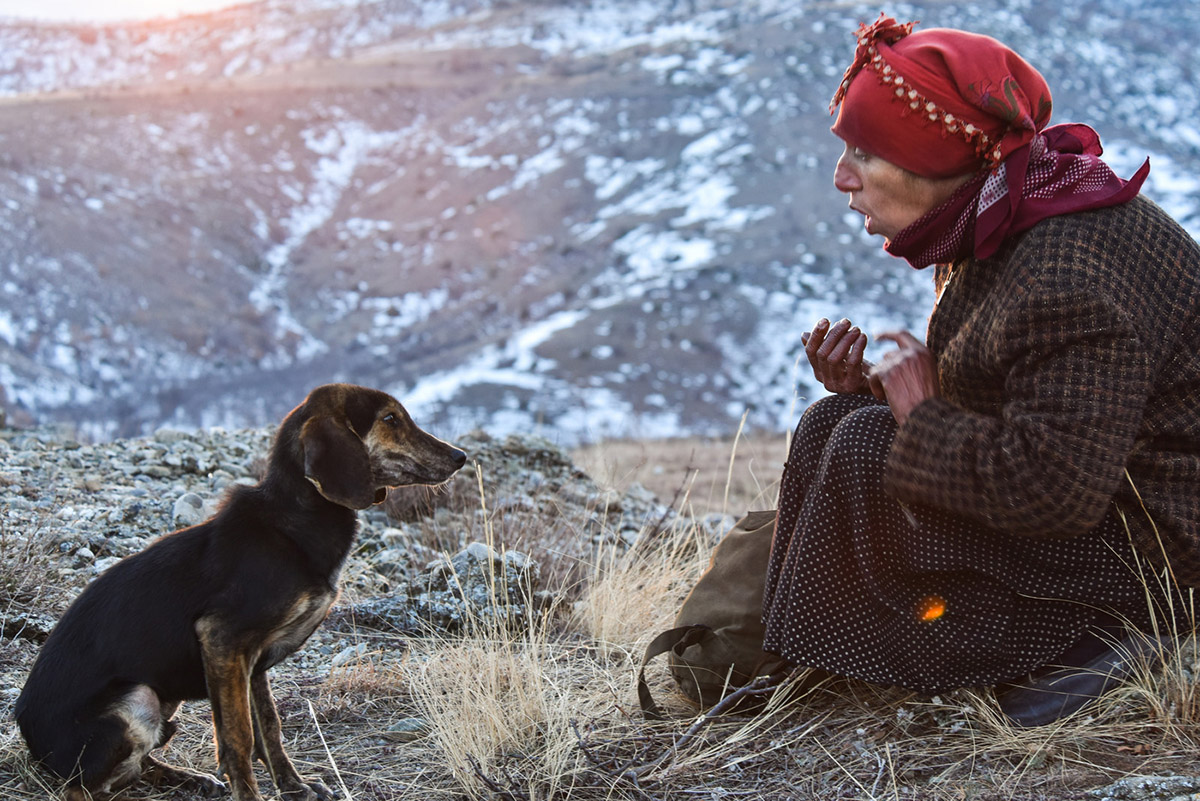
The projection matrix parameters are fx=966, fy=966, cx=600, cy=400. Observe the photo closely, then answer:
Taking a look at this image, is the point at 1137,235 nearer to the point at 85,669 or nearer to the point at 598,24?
the point at 85,669

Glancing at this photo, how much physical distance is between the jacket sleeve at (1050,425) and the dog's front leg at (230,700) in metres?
1.79

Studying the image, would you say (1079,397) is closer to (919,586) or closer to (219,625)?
(919,586)

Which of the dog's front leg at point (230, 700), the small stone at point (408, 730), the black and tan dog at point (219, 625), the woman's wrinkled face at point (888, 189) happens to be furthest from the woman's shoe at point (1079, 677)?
the dog's front leg at point (230, 700)

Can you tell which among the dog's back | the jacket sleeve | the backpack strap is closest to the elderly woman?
the jacket sleeve

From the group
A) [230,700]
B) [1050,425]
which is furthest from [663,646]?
[1050,425]

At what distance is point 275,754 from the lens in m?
2.74

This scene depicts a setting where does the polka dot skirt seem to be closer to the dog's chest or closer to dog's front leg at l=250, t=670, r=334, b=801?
the dog's chest

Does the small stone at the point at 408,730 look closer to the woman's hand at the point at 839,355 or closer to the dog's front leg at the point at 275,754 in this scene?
the dog's front leg at the point at 275,754

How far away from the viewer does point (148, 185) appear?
107ft

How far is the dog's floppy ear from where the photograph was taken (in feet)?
8.75

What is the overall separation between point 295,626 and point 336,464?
458 mm

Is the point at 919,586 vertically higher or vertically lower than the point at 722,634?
higher

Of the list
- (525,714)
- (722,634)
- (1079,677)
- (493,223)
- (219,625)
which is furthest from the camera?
(493,223)

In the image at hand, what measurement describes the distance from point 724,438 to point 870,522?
1504 centimetres
